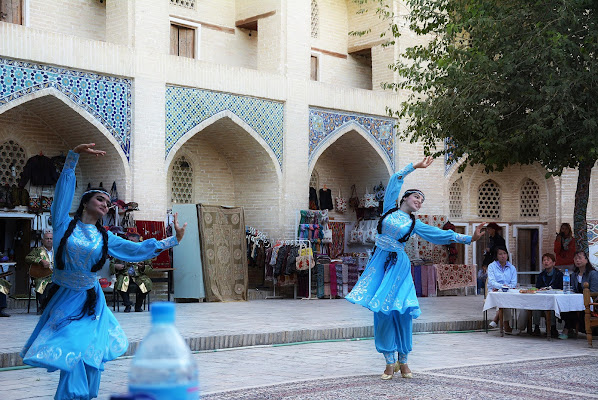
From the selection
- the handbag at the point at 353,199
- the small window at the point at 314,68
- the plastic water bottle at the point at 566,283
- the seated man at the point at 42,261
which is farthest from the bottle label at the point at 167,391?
the small window at the point at 314,68

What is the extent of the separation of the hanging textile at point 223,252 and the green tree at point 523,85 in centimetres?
393

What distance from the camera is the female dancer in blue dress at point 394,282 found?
6.57 meters

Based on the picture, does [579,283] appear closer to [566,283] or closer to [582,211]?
[566,283]

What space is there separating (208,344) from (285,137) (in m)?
7.93

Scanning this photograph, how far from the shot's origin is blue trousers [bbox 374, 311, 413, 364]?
6582 millimetres

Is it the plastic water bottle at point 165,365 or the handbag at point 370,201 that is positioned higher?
the handbag at point 370,201

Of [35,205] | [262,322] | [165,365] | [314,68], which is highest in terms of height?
[314,68]

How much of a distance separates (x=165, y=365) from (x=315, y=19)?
17.8 metres

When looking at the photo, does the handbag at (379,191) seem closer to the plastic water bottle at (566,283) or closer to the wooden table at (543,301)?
the wooden table at (543,301)

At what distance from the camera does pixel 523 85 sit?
38.5 ft

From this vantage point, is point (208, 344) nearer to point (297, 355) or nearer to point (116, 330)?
point (297, 355)

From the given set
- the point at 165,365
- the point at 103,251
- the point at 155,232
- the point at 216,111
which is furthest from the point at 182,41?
the point at 165,365

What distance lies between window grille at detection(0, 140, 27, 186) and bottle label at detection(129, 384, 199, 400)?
1281 centimetres

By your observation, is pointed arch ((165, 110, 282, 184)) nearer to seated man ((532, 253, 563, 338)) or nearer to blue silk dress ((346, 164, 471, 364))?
seated man ((532, 253, 563, 338))
